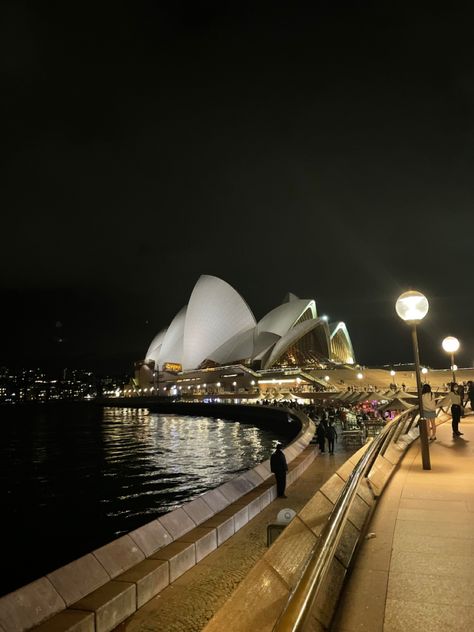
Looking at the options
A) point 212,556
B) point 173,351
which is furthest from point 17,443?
point 173,351

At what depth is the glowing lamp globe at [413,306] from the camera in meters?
7.13

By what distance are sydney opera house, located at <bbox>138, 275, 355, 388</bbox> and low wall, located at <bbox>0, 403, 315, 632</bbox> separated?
57.7 meters

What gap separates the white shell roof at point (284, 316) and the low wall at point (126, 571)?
5819 cm

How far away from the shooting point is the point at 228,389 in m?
70.0

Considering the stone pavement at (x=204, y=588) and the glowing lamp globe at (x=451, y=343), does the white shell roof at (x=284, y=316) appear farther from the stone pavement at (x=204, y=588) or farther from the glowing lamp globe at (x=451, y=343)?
the stone pavement at (x=204, y=588)

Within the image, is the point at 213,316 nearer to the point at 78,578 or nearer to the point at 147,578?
the point at 147,578

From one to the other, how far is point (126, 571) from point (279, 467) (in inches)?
166

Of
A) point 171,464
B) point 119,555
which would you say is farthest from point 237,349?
point 119,555

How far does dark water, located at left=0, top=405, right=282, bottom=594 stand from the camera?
9.82 meters

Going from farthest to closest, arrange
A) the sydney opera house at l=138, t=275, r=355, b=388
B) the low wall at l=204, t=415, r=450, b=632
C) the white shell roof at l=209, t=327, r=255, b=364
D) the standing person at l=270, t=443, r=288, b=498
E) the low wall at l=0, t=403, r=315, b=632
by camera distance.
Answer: the white shell roof at l=209, t=327, r=255, b=364
the sydney opera house at l=138, t=275, r=355, b=388
the standing person at l=270, t=443, r=288, b=498
the low wall at l=0, t=403, r=315, b=632
the low wall at l=204, t=415, r=450, b=632

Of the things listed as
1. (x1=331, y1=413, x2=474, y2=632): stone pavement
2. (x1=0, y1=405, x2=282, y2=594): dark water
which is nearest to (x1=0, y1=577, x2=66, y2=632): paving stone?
(x1=331, y1=413, x2=474, y2=632): stone pavement

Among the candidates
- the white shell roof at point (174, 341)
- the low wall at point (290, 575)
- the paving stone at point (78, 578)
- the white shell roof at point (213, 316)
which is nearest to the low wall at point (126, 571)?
the paving stone at point (78, 578)

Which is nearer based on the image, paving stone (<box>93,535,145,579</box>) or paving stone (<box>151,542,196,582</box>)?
paving stone (<box>93,535,145,579</box>)

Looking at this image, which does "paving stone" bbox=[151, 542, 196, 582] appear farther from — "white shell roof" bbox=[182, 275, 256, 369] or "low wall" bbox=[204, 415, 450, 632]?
"white shell roof" bbox=[182, 275, 256, 369]
